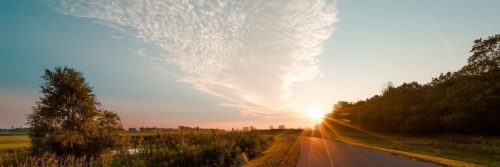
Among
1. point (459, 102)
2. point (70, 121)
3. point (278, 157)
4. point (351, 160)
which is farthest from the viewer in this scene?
point (459, 102)

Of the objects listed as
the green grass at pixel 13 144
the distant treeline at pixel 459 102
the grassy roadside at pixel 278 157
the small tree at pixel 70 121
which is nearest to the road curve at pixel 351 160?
the grassy roadside at pixel 278 157

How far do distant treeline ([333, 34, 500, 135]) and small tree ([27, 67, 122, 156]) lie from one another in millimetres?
Result: 56589

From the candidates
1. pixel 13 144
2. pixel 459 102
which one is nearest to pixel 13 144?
pixel 13 144

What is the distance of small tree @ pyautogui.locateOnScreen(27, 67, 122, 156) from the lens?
40531 millimetres

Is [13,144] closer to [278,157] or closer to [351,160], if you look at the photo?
[278,157]

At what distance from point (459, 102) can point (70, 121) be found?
6229cm

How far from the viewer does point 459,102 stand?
212 feet

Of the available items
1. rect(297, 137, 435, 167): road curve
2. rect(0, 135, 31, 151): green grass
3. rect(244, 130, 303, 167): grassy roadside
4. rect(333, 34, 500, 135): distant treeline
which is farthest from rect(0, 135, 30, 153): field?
rect(333, 34, 500, 135): distant treeline

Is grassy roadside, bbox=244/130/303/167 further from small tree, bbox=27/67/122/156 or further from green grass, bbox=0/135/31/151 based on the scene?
green grass, bbox=0/135/31/151

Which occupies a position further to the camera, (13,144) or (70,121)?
(13,144)

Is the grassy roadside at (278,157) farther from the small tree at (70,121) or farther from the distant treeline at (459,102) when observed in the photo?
the distant treeline at (459,102)

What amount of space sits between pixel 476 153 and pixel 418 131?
41.9 meters

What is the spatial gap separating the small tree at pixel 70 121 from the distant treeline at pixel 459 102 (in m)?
56.6

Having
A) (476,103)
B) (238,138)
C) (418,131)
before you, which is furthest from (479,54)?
(238,138)
